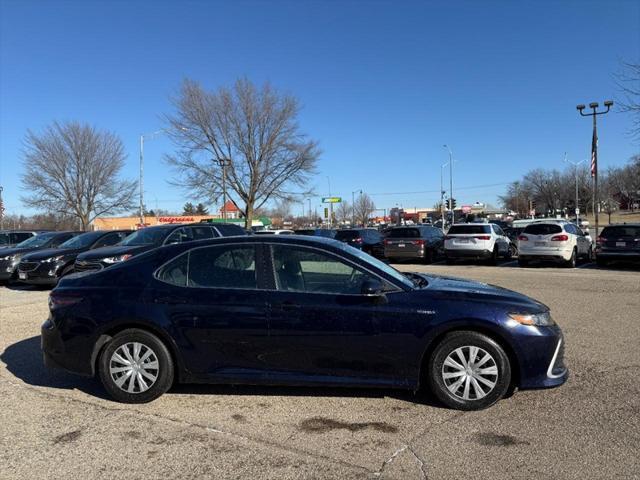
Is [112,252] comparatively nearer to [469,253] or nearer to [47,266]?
[47,266]

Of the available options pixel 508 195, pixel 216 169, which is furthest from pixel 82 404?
pixel 508 195

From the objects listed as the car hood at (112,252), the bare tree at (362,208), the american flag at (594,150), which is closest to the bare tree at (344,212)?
the bare tree at (362,208)

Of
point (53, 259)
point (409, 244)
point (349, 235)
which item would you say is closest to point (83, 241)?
point (53, 259)

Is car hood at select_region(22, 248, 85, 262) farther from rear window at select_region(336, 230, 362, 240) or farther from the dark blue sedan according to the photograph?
rear window at select_region(336, 230, 362, 240)

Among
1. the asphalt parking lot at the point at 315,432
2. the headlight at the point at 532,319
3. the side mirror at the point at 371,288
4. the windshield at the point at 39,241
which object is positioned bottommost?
the asphalt parking lot at the point at 315,432

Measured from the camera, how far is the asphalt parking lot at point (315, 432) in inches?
138

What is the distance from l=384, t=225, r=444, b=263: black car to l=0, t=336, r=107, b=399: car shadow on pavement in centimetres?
1533

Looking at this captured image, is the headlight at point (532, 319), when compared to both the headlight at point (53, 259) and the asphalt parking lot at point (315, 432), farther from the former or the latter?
the headlight at point (53, 259)

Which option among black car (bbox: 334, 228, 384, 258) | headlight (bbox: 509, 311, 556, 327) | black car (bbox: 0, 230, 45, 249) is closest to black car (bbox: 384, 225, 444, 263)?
black car (bbox: 334, 228, 384, 258)

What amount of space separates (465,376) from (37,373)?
15.1 feet

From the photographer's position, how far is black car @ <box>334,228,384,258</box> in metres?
22.4

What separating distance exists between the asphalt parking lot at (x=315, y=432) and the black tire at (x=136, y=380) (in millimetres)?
106

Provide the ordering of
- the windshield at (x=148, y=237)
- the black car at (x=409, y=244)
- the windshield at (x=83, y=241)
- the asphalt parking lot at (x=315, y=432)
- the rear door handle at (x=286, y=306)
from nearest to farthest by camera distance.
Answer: the asphalt parking lot at (x=315, y=432) → the rear door handle at (x=286, y=306) → the windshield at (x=148, y=237) → the windshield at (x=83, y=241) → the black car at (x=409, y=244)

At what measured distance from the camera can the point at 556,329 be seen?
459 cm
